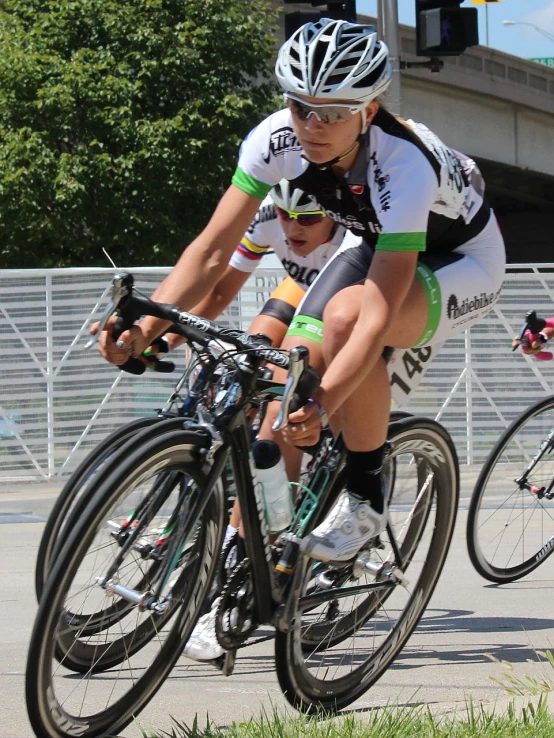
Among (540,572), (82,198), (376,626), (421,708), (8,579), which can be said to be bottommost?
(82,198)

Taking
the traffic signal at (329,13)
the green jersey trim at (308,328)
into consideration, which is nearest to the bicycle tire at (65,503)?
the green jersey trim at (308,328)

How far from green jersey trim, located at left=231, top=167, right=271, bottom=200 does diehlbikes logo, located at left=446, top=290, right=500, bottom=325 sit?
70 centimetres

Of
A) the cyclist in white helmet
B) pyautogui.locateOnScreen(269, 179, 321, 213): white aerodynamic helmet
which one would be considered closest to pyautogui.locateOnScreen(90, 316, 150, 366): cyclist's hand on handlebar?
the cyclist in white helmet

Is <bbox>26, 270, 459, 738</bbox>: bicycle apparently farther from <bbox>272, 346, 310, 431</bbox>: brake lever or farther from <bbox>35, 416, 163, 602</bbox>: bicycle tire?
<bbox>35, 416, 163, 602</bbox>: bicycle tire

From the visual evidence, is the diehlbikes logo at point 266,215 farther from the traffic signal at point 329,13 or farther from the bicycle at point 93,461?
the traffic signal at point 329,13

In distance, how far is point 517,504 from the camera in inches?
261

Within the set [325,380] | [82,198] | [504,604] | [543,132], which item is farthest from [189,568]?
[543,132]

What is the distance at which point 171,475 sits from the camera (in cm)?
333

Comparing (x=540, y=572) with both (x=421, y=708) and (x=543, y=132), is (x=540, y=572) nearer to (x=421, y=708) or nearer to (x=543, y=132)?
(x=421, y=708)

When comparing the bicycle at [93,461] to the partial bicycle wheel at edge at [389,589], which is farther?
the bicycle at [93,461]

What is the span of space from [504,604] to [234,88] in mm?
16832

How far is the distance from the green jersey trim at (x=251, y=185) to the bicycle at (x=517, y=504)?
2.44 m

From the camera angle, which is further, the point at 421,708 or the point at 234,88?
the point at 234,88

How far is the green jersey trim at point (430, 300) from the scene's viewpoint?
160 inches
